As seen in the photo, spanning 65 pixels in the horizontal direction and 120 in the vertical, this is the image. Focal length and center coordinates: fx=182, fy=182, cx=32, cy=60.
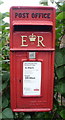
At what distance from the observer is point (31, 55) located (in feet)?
5.51

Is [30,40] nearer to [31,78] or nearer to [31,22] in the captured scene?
[31,22]

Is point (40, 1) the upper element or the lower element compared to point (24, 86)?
upper

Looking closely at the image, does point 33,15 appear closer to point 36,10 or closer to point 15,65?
point 36,10

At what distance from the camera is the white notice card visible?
5.58 ft

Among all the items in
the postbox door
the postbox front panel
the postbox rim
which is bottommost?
the postbox door

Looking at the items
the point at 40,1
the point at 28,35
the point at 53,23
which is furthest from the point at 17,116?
the point at 40,1

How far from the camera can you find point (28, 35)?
1.66 meters

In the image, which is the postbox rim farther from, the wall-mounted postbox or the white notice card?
the white notice card

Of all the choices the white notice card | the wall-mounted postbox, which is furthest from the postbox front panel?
the white notice card

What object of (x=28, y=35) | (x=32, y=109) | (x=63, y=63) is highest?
(x=28, y=35)

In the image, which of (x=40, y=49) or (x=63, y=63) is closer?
(x=40, y=49)

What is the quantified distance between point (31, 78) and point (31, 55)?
22 centimetres

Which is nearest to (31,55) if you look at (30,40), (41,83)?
(30,40)

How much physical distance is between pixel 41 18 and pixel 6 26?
52 centimetres
